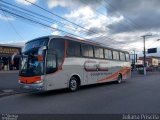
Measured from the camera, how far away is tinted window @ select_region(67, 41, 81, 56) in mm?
13514

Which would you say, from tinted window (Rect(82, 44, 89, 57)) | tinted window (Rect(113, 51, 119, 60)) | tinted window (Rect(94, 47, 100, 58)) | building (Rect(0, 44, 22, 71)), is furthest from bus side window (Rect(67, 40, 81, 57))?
building (Rect(0, 44, 22, 71))

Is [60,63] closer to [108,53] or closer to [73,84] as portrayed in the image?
[73,84]

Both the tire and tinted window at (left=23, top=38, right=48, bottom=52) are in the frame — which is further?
the tire

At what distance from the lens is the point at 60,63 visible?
12.7 m

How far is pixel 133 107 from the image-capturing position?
8.56 m

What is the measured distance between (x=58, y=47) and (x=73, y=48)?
1.59 metres

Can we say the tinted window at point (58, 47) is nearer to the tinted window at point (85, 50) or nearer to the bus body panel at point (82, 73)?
the bus body panel at point (82, 73)

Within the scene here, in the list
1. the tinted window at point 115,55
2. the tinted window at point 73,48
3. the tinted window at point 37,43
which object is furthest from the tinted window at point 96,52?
the tinted window at point 37,43

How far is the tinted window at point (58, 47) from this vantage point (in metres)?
12.2

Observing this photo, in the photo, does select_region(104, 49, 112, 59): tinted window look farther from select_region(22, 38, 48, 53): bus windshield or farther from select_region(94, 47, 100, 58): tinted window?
select_region(22, 38, 48, 53): bus windshield

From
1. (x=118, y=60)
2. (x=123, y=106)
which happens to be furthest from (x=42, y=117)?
(x=118, y=60)

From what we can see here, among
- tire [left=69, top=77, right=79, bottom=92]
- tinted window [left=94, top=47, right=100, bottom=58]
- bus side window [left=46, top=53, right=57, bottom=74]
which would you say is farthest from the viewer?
tinted window [left=94, top=47, right=100, bottom=58]

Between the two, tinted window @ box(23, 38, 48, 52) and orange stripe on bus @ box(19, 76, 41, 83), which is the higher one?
tinted window @ box(23, 38, 48, 52)

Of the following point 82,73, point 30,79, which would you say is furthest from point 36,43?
point 82,73
